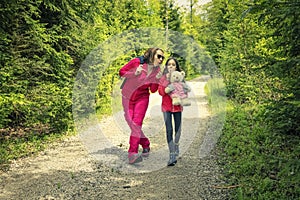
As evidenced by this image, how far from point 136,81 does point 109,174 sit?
187cm

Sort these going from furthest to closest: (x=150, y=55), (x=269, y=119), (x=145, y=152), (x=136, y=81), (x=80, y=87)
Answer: (x=80, y=87), (x=145, y=152), (x=136, y=81), (x=150, y=55), (x=269, y=119)

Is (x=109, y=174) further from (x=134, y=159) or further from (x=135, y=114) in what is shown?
(x=135, y=114)

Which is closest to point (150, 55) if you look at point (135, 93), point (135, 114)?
point (135, 93)

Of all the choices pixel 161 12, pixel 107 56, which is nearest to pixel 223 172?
pixel 107 56

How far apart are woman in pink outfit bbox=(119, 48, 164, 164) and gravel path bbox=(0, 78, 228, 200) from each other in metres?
0.65

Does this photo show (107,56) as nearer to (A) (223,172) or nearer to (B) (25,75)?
(B) (25,75)

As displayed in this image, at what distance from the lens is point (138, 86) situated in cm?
666

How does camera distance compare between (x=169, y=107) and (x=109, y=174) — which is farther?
(x=169, y=107)

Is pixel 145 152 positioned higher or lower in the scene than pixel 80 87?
lower

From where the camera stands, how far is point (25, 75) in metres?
8.69

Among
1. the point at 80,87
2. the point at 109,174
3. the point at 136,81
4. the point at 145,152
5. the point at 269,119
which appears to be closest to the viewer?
the point at 269,119

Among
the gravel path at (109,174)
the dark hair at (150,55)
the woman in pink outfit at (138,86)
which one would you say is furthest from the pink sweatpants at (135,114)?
the dark hair at (150,55)

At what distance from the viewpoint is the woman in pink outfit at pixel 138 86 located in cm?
638

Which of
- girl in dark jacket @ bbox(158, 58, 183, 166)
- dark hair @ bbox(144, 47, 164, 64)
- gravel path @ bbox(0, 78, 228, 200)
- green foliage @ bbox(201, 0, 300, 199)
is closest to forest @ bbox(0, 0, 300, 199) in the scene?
green foliage @ bbox(201, 0, 300, 199)
